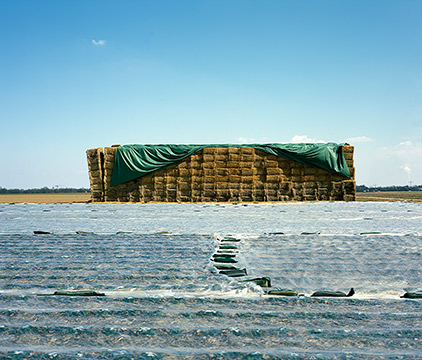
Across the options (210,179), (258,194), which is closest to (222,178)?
(210,179)

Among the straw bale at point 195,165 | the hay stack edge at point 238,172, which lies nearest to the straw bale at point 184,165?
the hay stack edge at point 238,172

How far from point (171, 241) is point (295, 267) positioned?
184 cm

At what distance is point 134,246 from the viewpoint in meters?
4.21

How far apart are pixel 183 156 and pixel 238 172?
2353 mm

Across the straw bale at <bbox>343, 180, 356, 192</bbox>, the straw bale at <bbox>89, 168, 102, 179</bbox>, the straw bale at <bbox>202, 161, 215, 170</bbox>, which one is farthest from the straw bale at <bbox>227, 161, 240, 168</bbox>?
the straw bale at <bbox>89, 168, 102, 179</bbox>

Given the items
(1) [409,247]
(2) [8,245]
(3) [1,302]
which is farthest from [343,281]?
(2) [8,245]

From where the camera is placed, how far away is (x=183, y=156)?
15.6 m

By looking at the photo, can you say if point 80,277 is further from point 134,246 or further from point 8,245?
point 8,245

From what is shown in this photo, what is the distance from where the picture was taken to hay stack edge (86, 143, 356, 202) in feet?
51.2

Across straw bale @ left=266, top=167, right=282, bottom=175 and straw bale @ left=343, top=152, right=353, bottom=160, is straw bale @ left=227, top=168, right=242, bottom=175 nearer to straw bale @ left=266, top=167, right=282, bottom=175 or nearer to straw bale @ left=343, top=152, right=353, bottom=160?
straw bale @ left=266, top=167, right=282, bottom=175

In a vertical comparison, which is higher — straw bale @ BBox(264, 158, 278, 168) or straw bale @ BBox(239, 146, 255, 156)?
straw bale @ BBox(239, 146, 255, 156)

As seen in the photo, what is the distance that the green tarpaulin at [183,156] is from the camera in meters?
15.5

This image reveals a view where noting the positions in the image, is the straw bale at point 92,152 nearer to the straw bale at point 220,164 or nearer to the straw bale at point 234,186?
the straw bale at point 220,164

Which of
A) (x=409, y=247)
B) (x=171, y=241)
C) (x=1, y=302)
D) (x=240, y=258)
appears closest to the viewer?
(x=1, y=302)
